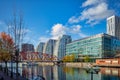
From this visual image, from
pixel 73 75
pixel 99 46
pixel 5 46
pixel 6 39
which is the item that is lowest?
pixel 73 75

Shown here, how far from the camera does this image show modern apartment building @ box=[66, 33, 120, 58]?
137 m

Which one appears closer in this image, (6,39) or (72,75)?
(6,39)

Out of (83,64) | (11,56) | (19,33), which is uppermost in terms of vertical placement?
(19,33)

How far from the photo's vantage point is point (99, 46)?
5433 inches

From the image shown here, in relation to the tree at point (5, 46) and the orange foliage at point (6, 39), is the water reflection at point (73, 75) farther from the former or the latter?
the orange foliage at point (6, 39)

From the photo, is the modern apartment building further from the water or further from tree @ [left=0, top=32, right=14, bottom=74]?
tree @ [left=0, top=32, right=14, bottom=74]

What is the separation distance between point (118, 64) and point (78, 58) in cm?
6054

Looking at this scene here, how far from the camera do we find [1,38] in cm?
4869

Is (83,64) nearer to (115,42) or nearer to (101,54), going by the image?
(101,54)

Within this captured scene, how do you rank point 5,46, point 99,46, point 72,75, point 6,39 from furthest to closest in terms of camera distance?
1. point 99,46
2. point 72,75
3. point 6,39
4. point 5,46

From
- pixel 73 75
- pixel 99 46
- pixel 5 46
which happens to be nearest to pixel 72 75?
pixel 73 75

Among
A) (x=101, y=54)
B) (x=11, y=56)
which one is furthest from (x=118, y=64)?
(x=11, y=56)

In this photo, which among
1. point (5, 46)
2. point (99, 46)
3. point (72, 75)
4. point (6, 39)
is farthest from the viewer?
point (99, 46)

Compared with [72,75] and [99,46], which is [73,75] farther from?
[99,46]
